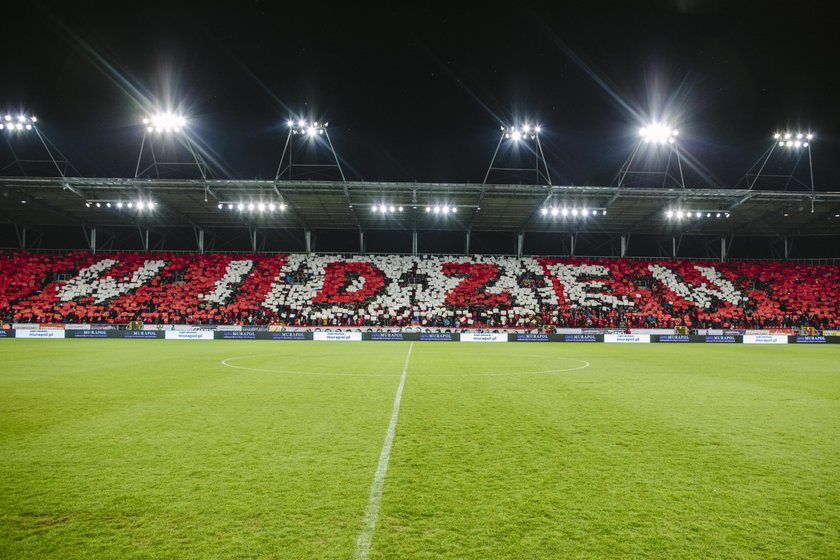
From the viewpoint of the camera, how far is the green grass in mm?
3541

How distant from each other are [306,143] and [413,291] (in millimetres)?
13974

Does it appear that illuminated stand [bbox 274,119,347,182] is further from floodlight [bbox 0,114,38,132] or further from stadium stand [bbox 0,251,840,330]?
floodlight [bbox 0,114,38,132]

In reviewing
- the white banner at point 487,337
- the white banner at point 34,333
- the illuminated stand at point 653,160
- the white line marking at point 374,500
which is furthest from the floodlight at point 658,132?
the white banner at point 34,333

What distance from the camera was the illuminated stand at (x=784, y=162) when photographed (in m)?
33.2

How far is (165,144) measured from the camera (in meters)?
35.5

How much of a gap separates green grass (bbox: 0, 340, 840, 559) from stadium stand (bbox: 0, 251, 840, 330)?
2591cm

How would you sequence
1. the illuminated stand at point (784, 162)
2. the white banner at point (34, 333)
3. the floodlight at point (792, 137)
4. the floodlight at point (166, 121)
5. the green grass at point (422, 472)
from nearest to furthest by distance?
the green grass at point (422, 472) < the floodlight at point (166, 121) < the white banner at point (34, 333) < the floodlight at point (792, 137) < the illuminated stand at point (784, 162)

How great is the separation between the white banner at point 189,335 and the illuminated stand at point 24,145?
1320 centimetres

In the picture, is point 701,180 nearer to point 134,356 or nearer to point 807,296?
point 807,296

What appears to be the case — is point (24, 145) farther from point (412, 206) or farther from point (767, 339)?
point (767, 339)

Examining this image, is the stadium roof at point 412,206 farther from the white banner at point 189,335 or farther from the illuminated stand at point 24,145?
the white banner at point 189,335

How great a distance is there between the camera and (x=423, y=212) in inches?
1606

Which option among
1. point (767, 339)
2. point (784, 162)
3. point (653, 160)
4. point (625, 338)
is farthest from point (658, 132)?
point (767, 339)

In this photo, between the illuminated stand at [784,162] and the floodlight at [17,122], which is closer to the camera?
the floodlight at [17,122]
